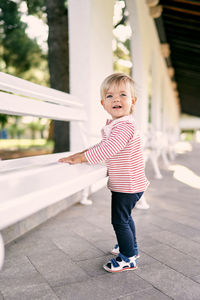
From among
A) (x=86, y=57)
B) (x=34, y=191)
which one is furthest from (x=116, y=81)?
(x=86, y=57)

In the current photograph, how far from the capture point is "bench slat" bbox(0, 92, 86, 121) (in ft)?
5.07

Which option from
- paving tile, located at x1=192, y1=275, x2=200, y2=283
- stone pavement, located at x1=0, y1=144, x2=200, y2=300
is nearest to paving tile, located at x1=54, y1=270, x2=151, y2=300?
stone pavement, located at x1=0, y1=144, x2=200, y2=300

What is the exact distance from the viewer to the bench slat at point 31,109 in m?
1.54

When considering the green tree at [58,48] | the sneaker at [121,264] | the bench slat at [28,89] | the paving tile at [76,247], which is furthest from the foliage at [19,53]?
the sneaker at [121,264]

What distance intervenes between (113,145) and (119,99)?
11.8 inches

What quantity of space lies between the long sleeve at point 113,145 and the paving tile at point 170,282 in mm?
621

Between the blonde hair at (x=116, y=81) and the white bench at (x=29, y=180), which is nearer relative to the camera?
the white bench at (x=29, y=180)

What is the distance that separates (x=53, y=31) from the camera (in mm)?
4770

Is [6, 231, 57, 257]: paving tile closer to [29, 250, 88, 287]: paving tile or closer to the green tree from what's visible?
[29, 250, 88, 287]: paving tile

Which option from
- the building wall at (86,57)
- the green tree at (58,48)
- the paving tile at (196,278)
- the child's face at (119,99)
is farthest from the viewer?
the green tree at (58,48)

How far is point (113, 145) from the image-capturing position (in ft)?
4.89

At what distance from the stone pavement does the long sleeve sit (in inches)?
23.0

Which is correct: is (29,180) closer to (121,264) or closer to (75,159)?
(75,159)

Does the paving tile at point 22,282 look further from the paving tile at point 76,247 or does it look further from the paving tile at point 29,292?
the paving tile at point 76,247
